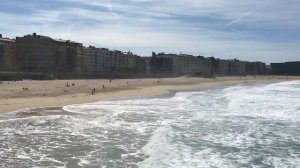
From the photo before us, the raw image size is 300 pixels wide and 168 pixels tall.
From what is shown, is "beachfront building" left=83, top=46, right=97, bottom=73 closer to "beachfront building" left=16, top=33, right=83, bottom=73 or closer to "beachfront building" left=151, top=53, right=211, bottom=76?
"beachfront building" left=16, top=33, right=83, bottom=73

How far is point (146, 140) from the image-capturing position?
1425cm

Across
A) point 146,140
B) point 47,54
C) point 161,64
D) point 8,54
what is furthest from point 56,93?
point 161,64

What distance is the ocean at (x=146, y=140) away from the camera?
11.2 m

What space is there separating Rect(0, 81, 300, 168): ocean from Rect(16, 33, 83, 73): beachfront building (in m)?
87.6

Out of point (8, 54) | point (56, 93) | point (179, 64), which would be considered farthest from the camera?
Answer: point (179, 64)

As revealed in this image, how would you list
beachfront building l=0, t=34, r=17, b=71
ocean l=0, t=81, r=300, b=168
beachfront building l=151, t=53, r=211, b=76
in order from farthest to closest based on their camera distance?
beachfront building l=151, t=53, r=211, b=76 < beachfront building l=0, t=34, r=17, b=71 < ocean l=0, t=81, r=300, b=168

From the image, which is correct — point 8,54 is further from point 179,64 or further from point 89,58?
point 179,64

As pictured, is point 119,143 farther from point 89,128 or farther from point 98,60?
point 98,60

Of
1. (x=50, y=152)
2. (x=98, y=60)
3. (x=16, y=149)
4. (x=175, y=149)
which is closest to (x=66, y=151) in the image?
(x=50, y=152)

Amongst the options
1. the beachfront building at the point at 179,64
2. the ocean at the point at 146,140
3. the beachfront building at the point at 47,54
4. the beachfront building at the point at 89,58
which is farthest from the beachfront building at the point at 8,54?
the ocean at the point at 146,140

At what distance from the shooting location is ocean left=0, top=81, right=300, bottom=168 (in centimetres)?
1120

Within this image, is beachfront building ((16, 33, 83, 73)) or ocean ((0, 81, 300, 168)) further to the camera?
beachfront building ((16, 33, 83, 73))

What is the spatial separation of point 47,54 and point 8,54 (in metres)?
12.1

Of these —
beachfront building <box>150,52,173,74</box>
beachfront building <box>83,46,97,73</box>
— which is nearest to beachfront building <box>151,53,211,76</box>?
beachfront building <box>150,52,173,74</box>
